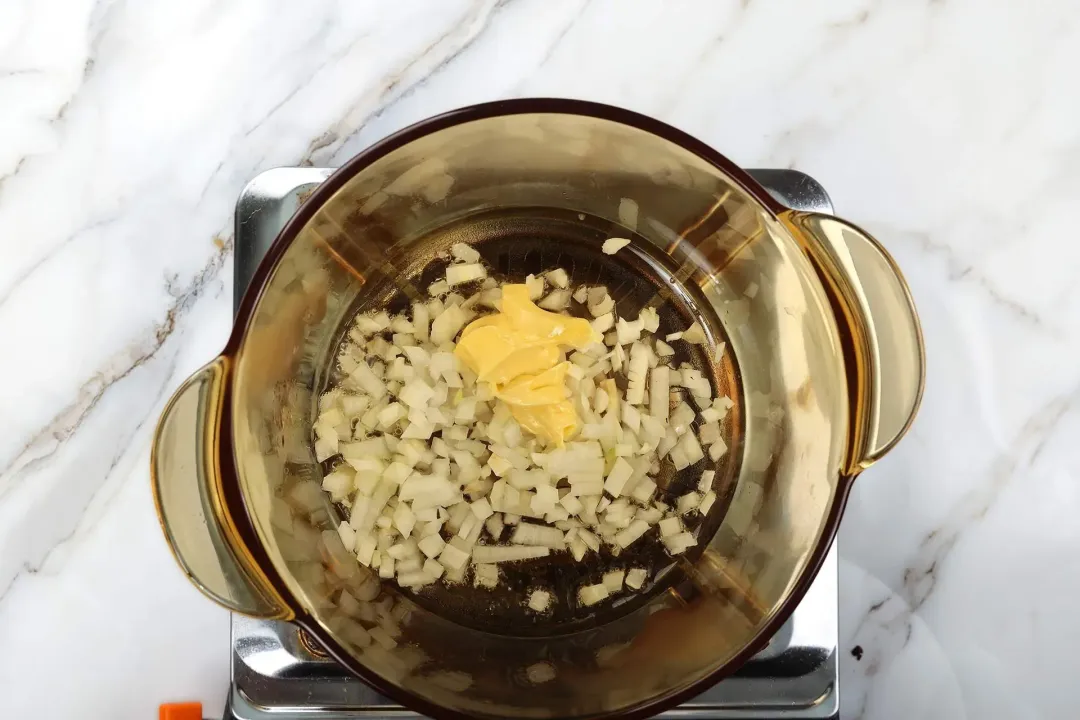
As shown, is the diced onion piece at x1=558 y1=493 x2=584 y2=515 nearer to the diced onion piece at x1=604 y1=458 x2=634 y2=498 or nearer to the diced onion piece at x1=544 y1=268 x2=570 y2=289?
the diced onion piece at x1=604 y1=458 x2=634 y2=498

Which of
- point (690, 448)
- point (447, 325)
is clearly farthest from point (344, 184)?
point (690, 448)

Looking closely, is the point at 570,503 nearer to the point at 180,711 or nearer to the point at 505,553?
the point at 505,553

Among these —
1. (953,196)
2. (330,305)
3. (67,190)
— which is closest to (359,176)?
(330,305)

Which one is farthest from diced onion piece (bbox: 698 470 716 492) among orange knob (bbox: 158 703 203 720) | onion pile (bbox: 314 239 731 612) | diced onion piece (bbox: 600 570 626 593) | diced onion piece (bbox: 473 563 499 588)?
orange knob (bbox: 158 703 203 720)

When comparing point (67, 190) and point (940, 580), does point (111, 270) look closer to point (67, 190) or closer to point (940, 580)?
point (67, 190)

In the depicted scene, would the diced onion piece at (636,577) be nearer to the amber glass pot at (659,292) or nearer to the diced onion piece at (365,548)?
the amber glass pot at (659,292)

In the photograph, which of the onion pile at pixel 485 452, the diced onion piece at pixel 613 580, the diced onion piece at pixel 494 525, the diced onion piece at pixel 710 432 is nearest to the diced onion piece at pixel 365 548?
the onion pile at pixel 485 452
